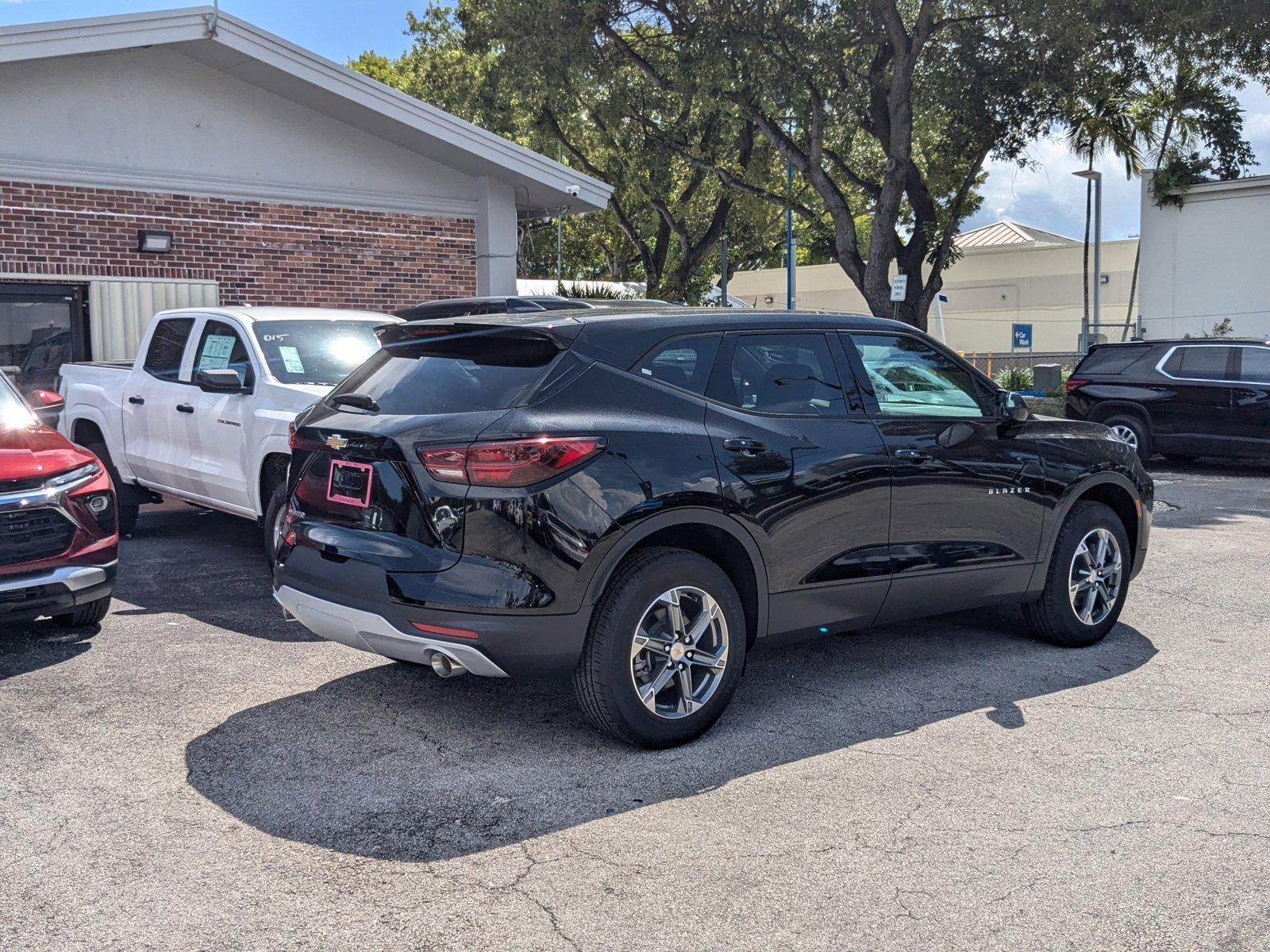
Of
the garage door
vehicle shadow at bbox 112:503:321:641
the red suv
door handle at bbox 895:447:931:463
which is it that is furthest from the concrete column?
door handle at bbox 895:447:931:463

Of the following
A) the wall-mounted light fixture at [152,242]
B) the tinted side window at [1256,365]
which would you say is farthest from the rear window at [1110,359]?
the wall-mounted light fixture at [152,242]

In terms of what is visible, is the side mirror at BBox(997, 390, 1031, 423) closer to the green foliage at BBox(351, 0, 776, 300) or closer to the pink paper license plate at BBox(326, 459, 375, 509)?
the pink paper license plate at BBox(326, 459, 375, 509)

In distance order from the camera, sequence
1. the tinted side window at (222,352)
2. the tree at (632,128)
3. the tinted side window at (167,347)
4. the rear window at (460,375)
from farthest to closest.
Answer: the tree at (632,128) < the tinted side window at (167,347) < the tinted side window at (222,352) < the rear window at (460,375)

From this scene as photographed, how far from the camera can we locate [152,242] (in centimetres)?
1340

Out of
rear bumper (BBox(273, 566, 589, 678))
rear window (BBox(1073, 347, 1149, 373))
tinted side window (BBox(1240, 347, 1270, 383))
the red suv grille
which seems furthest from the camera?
rear window (BBox(1073, 347, 1149, 373))

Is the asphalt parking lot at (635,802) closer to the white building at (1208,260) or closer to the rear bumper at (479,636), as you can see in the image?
the rear bumper at (479,636)

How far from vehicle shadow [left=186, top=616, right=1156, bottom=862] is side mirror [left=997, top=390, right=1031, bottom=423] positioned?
4.08 ft

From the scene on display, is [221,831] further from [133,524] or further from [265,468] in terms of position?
[133,524]

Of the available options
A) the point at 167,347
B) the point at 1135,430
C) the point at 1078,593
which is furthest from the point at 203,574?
the point at 1135,430

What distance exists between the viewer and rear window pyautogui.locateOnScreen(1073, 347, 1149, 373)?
1580cm

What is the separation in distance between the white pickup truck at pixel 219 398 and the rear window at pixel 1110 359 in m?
10.4

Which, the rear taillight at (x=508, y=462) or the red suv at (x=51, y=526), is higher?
the rear taillight at (x=508, y=462)

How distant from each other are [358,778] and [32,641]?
9.50ft

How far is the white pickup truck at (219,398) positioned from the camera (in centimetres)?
803
